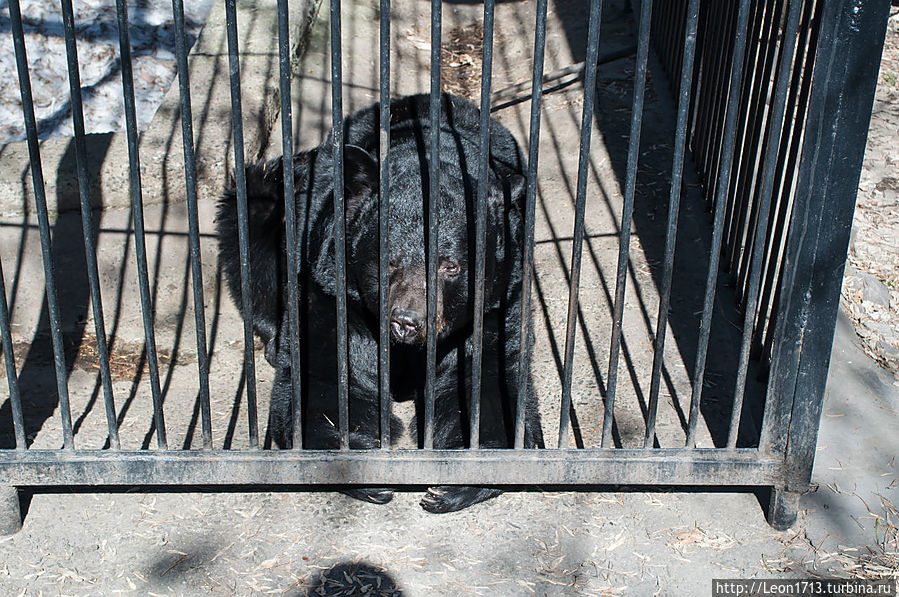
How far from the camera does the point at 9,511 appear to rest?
118 inches

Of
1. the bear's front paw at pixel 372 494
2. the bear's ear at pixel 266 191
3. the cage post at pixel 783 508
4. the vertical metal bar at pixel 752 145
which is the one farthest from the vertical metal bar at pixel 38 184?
the vertical metal bar at pixel 752 145

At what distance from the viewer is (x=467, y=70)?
305 inches

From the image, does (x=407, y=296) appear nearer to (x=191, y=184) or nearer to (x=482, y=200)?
(x=482, y=200)

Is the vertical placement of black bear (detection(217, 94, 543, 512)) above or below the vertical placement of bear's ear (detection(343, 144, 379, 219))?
below

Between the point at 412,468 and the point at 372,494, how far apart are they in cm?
30

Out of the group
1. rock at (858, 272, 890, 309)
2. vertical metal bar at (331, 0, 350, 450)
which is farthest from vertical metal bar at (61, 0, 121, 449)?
rock at (858, 272, 890, 309)

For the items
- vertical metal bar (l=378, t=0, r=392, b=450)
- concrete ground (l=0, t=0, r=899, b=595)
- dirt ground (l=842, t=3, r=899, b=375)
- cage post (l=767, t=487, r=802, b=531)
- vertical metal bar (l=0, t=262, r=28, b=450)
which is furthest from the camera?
dirt ground (l=842, t=3, r=899, b=375)

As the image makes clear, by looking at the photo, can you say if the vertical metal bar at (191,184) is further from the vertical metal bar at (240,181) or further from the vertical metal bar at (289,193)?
the vertical metal bar at (289,193)

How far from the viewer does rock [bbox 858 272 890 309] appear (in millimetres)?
4611

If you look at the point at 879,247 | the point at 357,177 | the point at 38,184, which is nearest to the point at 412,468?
the point at 357,177

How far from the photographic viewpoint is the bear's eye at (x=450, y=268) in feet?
11.5

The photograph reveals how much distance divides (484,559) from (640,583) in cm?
53

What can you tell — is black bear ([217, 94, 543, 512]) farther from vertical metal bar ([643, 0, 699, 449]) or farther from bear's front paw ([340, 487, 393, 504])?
vertical metal bar ([643, 0, 699, 449])

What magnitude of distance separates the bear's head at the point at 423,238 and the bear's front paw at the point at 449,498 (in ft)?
1.87
